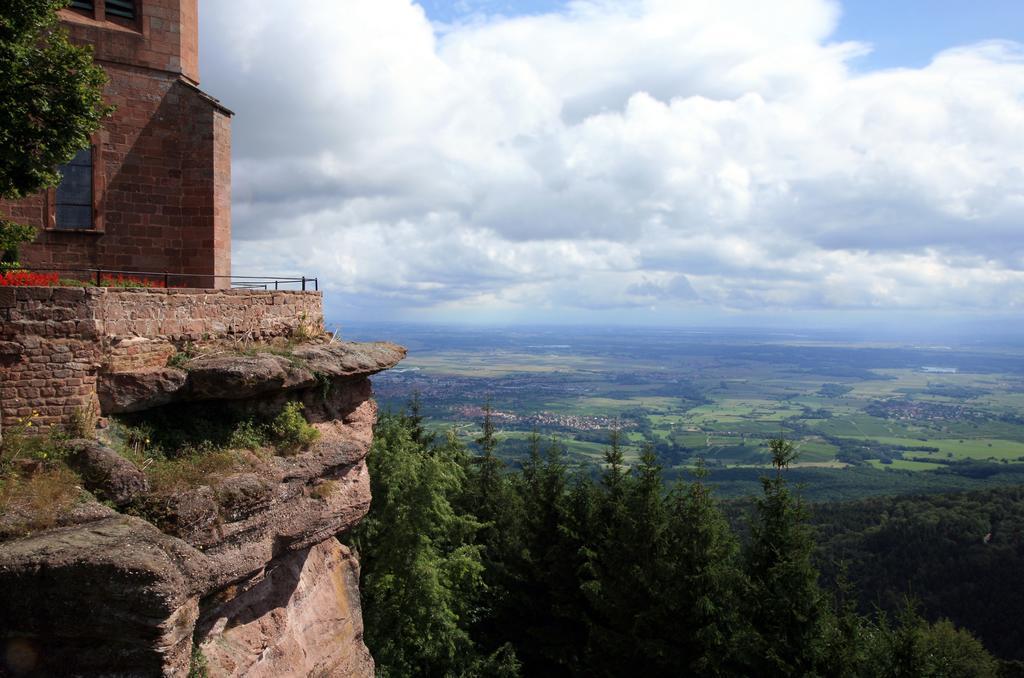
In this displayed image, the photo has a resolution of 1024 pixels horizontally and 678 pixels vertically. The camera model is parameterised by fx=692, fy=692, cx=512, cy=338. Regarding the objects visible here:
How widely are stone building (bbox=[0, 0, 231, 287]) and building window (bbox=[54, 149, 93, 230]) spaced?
0.06ft

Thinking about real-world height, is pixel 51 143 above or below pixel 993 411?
above

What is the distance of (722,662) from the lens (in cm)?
1664

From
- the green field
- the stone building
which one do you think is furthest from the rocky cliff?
the green field

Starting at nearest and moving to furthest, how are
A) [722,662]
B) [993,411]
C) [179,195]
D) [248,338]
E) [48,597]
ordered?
[48,597] < [248,338] < [179,195] < [722,662] < [993,411]

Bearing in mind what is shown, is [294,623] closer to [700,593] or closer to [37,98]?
[700,593]

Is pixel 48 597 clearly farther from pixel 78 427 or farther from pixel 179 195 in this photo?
pixel 179 195

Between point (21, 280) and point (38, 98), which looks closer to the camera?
point (38, 98)

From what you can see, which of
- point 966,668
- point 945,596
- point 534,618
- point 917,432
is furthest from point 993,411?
point 534,618

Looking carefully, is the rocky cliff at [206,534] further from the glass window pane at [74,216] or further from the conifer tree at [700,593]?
the conifer tree at [700,593]

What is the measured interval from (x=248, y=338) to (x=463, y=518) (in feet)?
43.1

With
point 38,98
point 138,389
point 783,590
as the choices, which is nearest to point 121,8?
point 38,98

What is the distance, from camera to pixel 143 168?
50.0ft

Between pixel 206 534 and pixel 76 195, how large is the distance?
8748mm

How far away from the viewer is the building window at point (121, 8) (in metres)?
15.2
